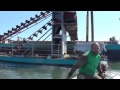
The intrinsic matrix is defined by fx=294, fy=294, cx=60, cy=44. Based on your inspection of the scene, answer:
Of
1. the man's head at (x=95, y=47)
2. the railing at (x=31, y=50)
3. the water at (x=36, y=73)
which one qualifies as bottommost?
the water at (x=36, y=73)

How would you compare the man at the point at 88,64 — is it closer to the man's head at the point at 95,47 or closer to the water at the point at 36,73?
the man's head at the point at 95,47

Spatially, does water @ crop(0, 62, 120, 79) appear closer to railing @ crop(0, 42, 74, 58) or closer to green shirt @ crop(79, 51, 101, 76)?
railing @ crop(0, 42, 74, 58)

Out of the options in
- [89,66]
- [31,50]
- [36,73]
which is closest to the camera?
[89,66]

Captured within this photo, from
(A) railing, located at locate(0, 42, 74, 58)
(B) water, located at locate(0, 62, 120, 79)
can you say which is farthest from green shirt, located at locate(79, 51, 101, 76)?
(A) railing, located at locate(0, 42, 74, 58)

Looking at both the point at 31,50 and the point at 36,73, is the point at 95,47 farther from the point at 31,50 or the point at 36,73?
the point at 31,50

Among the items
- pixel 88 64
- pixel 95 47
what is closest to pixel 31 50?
pixel 88 64

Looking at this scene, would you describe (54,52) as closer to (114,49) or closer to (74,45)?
(74,45)

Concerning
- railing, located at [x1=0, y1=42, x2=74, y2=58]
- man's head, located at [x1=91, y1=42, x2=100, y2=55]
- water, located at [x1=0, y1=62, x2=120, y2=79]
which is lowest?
water, located at [x1=0, y1=62, x2=120, y2=79]

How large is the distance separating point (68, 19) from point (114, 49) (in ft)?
26.3

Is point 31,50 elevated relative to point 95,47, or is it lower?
lower

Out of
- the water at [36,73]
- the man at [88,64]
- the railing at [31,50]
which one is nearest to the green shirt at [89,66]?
the man at [88,64]
